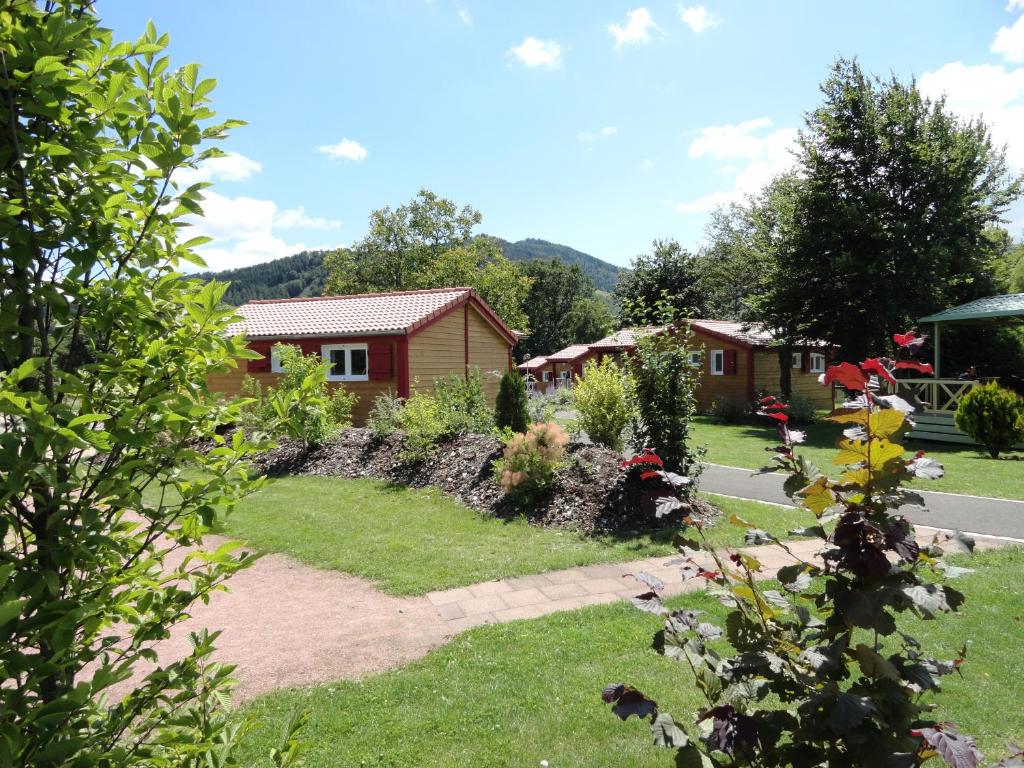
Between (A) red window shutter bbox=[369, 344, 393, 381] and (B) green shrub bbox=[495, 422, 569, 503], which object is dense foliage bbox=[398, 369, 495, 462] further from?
(A) red window shutter bbox=[369, 344, 393, 381]

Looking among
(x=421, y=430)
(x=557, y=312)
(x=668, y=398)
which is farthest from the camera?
(x=557, y=312)

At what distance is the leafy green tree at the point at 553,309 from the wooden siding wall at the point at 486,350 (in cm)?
3671

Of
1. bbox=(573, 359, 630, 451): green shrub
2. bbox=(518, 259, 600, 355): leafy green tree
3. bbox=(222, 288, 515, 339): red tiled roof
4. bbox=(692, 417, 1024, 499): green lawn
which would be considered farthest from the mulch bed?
bbox=(518, 259, 600, 355): leafy green tree

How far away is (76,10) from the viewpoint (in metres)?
1.70

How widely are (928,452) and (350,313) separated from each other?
16399 mm

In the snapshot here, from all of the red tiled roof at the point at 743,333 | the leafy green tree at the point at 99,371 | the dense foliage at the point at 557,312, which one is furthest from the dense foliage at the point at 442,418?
the dense foliage at the point at 557,312

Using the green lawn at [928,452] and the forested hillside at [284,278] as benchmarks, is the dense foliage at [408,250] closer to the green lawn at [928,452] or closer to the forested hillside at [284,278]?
the green lawn at [928,452]

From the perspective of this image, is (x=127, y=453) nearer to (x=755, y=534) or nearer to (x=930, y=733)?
(x=755, y=534)

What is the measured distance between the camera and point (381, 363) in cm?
1775

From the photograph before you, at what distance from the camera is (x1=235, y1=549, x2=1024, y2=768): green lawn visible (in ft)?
10.8

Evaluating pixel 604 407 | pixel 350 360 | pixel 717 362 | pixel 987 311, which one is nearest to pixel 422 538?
pixel 604 407

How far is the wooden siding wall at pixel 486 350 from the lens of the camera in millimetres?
21562

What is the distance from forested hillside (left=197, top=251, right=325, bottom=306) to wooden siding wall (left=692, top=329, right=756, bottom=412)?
10679 centimetres

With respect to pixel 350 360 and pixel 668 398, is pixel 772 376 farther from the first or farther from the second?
pixel 668 398
